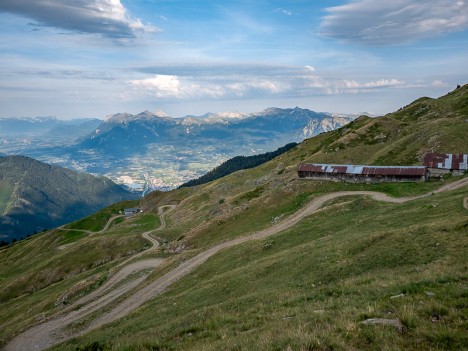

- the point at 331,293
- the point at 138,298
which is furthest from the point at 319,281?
the point at 138,298

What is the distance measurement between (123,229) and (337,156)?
71602 millimetres

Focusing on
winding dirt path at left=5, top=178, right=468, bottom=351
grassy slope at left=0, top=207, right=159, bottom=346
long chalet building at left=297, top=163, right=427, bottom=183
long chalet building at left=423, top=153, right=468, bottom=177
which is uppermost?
long chalet building at left=423, top=153, right=468, bottom=177

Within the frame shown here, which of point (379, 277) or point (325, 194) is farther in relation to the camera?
point (325, 194)

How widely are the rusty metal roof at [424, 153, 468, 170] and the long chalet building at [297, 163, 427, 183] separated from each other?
2.92 meters

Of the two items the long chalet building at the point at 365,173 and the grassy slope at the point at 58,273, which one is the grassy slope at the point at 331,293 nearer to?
the long chalet building at the point at 365,173

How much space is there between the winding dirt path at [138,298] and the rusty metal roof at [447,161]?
19.4 ft

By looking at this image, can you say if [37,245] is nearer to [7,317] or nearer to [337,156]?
[7,317]

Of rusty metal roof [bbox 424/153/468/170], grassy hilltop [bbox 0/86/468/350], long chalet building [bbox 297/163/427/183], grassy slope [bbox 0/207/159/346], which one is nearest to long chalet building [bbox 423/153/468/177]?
rusty metal roof [bbox 424/153/468/170]

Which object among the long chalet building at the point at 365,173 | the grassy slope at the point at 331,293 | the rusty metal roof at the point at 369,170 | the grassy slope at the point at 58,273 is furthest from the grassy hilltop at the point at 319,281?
the rusty metal roof at the point at 369,170

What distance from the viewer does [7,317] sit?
6462 centimetres

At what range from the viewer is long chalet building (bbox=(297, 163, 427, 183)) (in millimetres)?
62344

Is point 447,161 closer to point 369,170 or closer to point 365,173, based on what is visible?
point 369,170

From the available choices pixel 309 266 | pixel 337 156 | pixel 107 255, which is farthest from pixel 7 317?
pixel 337 156

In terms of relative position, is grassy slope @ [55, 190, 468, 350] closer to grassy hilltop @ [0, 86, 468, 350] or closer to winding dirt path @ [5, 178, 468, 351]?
grassy hilltop @ [0, 86, 468, 350]
